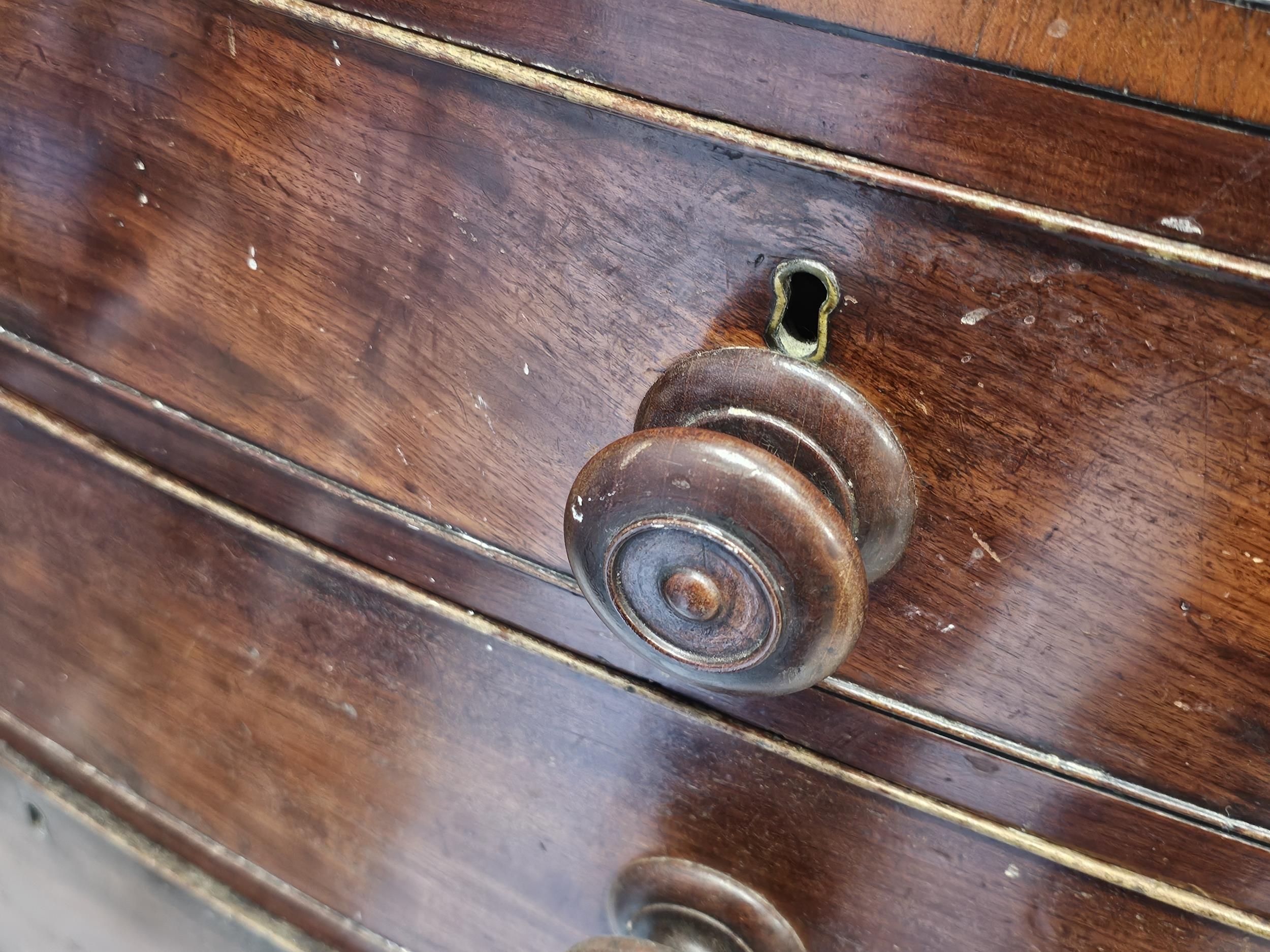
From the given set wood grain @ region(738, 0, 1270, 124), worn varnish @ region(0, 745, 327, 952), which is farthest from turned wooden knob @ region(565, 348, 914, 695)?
worn varnish @ region(0, 745, 327, 952)

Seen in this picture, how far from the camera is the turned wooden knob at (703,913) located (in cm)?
44

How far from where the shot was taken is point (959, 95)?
0.27 metres

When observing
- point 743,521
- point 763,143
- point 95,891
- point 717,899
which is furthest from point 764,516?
point 95,891

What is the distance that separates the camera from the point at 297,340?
0.42 metres

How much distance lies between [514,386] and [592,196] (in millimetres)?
84

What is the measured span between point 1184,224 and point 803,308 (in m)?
0.11

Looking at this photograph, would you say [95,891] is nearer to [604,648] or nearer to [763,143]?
[604,648]

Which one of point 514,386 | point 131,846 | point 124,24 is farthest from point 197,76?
point 131,846

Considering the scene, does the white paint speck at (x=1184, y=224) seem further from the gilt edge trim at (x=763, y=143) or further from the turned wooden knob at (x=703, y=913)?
the turned wooden knob at (x=703, y=913)

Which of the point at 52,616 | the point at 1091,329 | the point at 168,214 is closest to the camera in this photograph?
the point at 1091,329

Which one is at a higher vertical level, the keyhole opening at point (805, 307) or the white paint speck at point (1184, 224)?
the white paint speck at point (1184, 224)

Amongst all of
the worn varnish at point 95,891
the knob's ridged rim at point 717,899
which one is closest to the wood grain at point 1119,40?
the knob's ridged rim at point 717,899

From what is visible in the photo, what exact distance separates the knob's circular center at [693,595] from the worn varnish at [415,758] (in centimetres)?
13

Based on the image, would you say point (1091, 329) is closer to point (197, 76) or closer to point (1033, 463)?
point (1033, 463)
